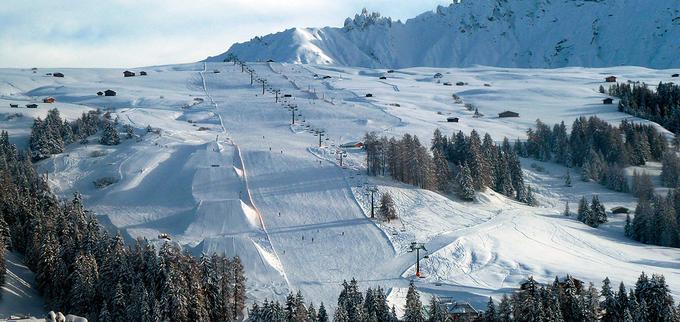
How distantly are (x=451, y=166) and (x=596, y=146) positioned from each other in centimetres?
2648

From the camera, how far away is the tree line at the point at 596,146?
90.2 meters

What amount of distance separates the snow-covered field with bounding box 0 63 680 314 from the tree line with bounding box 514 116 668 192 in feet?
10.6

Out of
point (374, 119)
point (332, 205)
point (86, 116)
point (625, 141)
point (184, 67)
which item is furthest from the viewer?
point (184, 67)

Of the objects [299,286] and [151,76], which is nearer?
[299,286]

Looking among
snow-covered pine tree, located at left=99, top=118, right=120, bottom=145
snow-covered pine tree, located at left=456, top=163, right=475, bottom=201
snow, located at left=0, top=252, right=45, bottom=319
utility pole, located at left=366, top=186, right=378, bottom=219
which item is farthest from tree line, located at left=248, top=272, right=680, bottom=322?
snow-covered pine tree, located at left=99, top=118, right=120, bottom=145

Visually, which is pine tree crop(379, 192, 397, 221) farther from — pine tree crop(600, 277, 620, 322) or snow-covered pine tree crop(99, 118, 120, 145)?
snow-covered pine tree crop(99, 118, 120, 145)

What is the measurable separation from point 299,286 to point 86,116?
5266 centimetres

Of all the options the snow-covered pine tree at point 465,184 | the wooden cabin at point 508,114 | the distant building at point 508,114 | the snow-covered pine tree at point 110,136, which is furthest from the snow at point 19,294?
the distant building at point 508,114

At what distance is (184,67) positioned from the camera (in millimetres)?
174000

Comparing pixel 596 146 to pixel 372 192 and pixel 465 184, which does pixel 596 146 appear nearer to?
pixel 465 184

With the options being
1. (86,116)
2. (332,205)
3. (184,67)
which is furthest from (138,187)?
(184,67)

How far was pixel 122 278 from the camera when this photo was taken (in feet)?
136

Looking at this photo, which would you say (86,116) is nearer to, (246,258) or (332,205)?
(332,205)

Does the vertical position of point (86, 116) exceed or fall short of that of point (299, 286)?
it exceeds it
